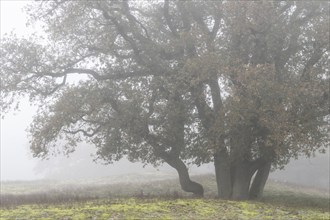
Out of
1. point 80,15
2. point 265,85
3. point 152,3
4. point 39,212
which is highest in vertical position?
point 152,3

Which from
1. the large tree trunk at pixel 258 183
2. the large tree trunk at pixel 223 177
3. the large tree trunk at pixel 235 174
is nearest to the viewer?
the large tree trunk at pixel 235 174

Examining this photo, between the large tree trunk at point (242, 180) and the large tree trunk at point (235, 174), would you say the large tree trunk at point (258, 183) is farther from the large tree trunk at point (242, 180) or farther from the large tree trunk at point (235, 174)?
the large tree trunk at point (242, 180)

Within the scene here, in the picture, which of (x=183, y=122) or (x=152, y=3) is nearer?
(x=183, y=122)

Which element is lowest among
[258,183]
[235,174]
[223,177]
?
[258,183]

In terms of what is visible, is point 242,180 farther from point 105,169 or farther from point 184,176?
point 105,169

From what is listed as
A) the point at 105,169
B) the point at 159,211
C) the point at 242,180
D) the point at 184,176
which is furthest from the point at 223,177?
the point at 105,169

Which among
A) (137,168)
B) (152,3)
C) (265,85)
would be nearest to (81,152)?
(137,168)

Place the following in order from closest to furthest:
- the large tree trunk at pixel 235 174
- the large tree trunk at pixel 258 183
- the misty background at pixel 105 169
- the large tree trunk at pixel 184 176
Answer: the large tree trunk at pixel 235 174, the large tree trunk at pixel 184 176, the large tree trunk at pixel 258 183, the misty background at pixel 105 169

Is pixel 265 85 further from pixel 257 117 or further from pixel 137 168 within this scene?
pixel 137 168

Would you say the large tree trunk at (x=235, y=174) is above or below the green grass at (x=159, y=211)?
above

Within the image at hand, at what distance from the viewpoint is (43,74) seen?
21.3 m

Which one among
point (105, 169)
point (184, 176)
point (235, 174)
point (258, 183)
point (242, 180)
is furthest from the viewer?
point (105, 169)

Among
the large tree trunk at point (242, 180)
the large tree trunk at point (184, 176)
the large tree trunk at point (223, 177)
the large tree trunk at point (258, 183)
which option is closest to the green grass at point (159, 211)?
the large tree trunk at point (242, 180)

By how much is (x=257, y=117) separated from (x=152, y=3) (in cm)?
1011
